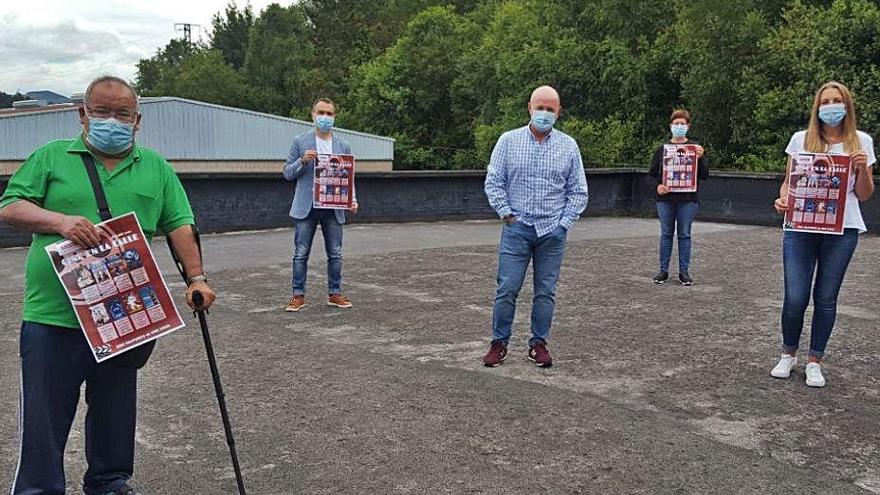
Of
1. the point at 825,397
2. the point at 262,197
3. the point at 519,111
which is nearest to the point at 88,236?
the point at 825,397

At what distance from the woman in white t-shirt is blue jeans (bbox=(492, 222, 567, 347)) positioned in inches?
62.5

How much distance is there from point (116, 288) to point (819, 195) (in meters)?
4.52

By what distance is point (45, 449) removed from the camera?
3.44 metres

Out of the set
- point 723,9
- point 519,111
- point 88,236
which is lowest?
point 88,236

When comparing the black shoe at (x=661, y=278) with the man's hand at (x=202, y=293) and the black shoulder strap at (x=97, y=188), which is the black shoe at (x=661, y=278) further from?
the black shoulder strap at (x=97, y=188)

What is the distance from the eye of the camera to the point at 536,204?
6141 millimetres

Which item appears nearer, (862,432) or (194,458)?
(194,458)

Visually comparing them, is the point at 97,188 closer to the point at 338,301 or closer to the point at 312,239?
the point at 312,239

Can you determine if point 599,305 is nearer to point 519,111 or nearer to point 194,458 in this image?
point 194,458

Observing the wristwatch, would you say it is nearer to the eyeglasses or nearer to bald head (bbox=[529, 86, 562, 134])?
the eyeglasses

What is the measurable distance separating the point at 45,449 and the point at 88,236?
0.89m

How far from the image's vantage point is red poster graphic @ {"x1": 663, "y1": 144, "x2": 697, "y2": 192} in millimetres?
9961

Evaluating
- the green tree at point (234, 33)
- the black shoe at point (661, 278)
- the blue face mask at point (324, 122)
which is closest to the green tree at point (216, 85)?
the green tree at point (234, 33)

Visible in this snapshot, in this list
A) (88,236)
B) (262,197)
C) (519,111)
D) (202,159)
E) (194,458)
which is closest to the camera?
(88,236)
